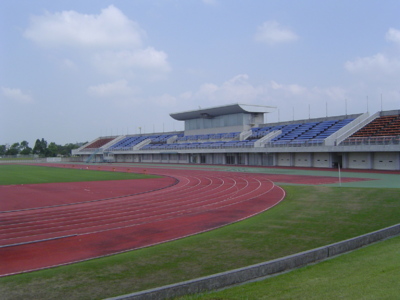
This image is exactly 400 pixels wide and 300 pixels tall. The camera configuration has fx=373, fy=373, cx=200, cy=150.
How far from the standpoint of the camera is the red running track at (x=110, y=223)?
11.4 m

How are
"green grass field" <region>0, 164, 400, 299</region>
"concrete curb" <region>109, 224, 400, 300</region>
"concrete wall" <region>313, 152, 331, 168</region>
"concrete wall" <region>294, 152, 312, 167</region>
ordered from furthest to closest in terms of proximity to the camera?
"concrete wall" <region>294, 152, 312, 167</region> → "concrete wall" <region>313, 152, 331, 168</region> → "green grass field" <region>0, 164, 400, 299</region> → "concrete curb" <region>109, 224, 400, 300</region>

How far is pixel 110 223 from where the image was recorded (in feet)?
51.4

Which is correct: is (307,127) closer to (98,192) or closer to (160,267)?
(98,192)

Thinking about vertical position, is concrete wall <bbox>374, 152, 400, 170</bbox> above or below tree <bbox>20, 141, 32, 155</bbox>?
below

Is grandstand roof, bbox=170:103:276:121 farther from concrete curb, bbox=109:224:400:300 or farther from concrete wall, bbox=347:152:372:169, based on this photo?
concrete curb, bbox=109:224:400:300

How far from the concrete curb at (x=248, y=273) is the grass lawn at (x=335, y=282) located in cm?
23

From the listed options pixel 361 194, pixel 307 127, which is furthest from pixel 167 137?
pixel 361 194

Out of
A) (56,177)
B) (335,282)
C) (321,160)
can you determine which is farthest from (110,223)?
(321,160)

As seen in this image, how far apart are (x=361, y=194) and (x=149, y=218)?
12223 mm

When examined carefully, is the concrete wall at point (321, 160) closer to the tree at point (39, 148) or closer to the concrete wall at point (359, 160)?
the concrete wall at point (359, 160)

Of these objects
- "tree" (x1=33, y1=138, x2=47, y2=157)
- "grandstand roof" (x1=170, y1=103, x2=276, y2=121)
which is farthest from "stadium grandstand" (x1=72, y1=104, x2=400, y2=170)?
"tree" (x1=33, y1=138, x2=47, y2=157)

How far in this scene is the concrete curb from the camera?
6234 millimetres

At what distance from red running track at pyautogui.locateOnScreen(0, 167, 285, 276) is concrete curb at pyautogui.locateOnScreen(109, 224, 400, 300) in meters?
5.10

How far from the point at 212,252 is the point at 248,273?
312 cm
